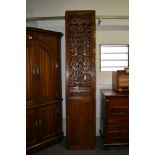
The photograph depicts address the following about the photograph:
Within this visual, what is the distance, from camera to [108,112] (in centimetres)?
338

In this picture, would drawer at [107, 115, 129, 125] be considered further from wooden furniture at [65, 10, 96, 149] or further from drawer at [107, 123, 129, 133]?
wooden furniture at [65, 10, 96, 149]

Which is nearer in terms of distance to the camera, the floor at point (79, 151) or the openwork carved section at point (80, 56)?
the floor at point (79, 151)

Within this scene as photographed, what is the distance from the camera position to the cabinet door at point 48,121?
353 centimetres

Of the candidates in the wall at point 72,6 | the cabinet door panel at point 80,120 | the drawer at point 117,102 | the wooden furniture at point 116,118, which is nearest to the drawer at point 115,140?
the wooden furniture at point 116,118

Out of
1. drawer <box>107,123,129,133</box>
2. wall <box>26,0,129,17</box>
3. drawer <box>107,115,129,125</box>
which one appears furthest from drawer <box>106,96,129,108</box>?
wall <box>26,0,129,17</box>

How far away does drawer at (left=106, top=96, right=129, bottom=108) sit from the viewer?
3.34 metres

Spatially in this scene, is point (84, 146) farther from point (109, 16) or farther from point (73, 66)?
point (109, 16)

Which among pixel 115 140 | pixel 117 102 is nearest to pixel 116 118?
pixel 117 102

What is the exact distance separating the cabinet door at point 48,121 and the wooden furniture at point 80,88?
1.25ft

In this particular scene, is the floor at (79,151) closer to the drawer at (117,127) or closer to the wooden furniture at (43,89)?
the wooden furniture at (43,89)

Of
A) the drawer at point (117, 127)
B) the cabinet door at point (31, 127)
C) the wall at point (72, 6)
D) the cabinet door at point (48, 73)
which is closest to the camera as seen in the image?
the cabinet door at point (31, 127)

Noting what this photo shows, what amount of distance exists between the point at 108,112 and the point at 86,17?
1.60 m

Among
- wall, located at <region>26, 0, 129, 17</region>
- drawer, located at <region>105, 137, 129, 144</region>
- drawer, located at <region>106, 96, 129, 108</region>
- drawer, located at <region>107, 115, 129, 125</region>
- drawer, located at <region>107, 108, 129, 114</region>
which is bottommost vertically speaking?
drawer, located at <region>105, 137, 129, 144</region>
